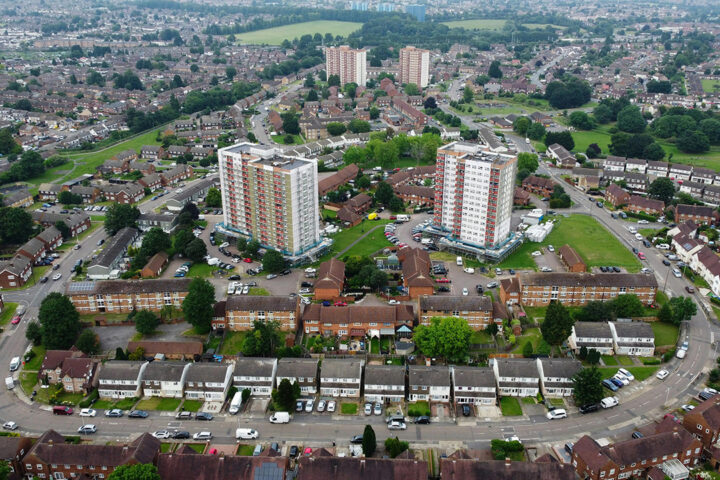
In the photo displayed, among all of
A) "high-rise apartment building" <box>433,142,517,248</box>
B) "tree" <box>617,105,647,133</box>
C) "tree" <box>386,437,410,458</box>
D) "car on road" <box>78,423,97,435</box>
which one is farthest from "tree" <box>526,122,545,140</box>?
"car on road" <box>78,423,97,435</box>

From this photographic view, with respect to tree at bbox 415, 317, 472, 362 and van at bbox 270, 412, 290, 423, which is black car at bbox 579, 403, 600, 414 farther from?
van at bbox 270, 412, 290, 423

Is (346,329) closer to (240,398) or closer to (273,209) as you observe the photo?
(240,398)

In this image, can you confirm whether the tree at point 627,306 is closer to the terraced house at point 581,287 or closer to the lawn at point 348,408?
the terraced house at point 581,287

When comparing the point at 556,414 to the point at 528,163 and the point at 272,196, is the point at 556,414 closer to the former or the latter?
the point at 272,196

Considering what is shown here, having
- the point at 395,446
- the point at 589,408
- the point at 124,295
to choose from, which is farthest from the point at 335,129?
the point at 395,446

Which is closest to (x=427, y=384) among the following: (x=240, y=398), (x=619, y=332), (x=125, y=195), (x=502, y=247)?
(x=240, y=398)
